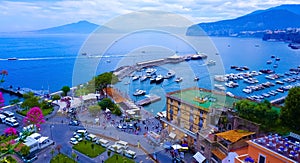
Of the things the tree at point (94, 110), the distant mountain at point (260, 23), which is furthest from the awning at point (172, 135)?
the distant mountain at point (260, 23)

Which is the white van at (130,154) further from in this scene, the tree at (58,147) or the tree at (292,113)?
the tree at (292,113)

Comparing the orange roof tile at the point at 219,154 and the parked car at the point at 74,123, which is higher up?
the orange roof tile at the point at 219,154

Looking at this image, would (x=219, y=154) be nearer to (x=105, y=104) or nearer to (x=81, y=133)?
(x=81, y=133)

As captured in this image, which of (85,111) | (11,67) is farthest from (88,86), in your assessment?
(11,67)

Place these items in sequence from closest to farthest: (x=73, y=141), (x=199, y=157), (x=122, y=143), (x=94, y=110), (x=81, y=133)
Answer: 1. (x=199, y=157)
2. (x=122, y=143)
3. (x=73, y=141)
4. (x=81, y=133)
5. (x=94, y=110)

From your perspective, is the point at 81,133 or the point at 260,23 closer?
the point at 81,133

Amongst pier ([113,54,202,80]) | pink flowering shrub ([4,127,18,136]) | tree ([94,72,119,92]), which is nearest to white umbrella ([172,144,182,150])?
pink flowering shrub ([4,127,18,136])

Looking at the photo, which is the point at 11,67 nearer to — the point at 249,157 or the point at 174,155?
the point at 174,155

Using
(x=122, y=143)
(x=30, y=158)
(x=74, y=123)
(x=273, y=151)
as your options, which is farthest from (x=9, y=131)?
(x=74, y=123)
